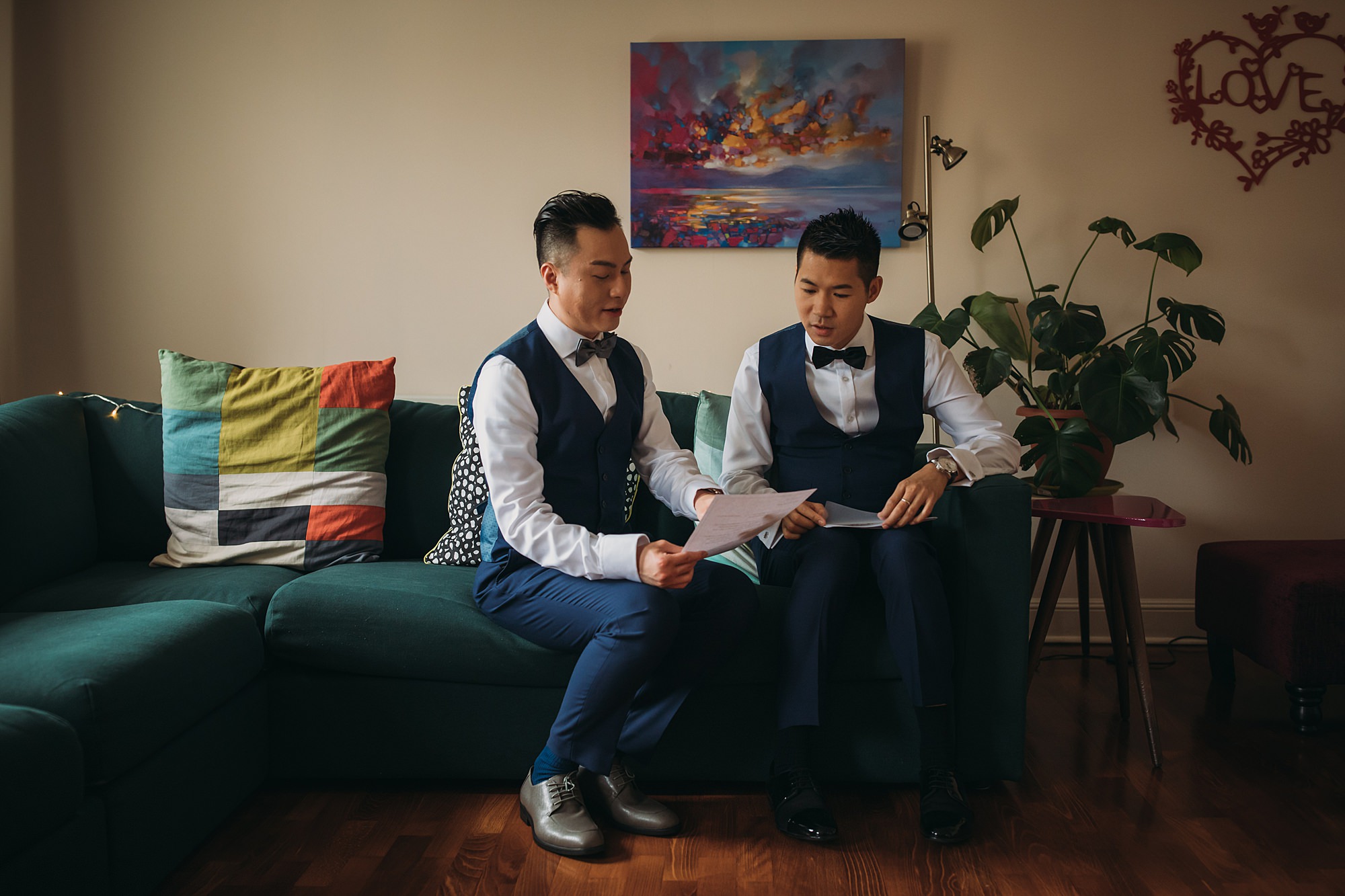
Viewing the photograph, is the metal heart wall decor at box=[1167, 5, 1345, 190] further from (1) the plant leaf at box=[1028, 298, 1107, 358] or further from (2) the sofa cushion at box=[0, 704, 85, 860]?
(2) the sofa cushion at box=[0, 704, 85, 860]

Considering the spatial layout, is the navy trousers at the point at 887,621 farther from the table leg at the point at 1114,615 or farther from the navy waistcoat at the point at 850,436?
the table leg at the point at 1114,615

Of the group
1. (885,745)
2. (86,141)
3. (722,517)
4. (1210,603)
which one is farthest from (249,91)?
(1210,603)

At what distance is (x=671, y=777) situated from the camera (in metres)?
1.75

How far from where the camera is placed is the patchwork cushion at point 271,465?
2.05 meters

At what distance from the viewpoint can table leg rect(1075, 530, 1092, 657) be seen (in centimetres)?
248

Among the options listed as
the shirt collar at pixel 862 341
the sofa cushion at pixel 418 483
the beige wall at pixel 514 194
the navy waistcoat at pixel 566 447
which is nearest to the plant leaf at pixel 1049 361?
the beige wall at pixel 514 194

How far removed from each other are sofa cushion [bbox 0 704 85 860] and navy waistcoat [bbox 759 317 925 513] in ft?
4.41

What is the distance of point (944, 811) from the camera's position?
1560 millimetres

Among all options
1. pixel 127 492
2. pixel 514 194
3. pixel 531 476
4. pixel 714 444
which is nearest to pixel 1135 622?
pixel 714 444

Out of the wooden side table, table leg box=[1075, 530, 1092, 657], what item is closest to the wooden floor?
the wooden side table

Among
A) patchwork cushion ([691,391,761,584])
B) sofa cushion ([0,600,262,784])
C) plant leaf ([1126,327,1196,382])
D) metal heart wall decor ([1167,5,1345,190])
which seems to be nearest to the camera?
sofa cushion ([0,600,262,784])

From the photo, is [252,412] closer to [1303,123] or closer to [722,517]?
[722,517]

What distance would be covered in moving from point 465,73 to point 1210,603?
2622 millimetres

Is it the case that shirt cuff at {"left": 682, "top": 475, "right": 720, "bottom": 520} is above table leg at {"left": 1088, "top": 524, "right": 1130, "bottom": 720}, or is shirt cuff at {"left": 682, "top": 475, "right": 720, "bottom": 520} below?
above
